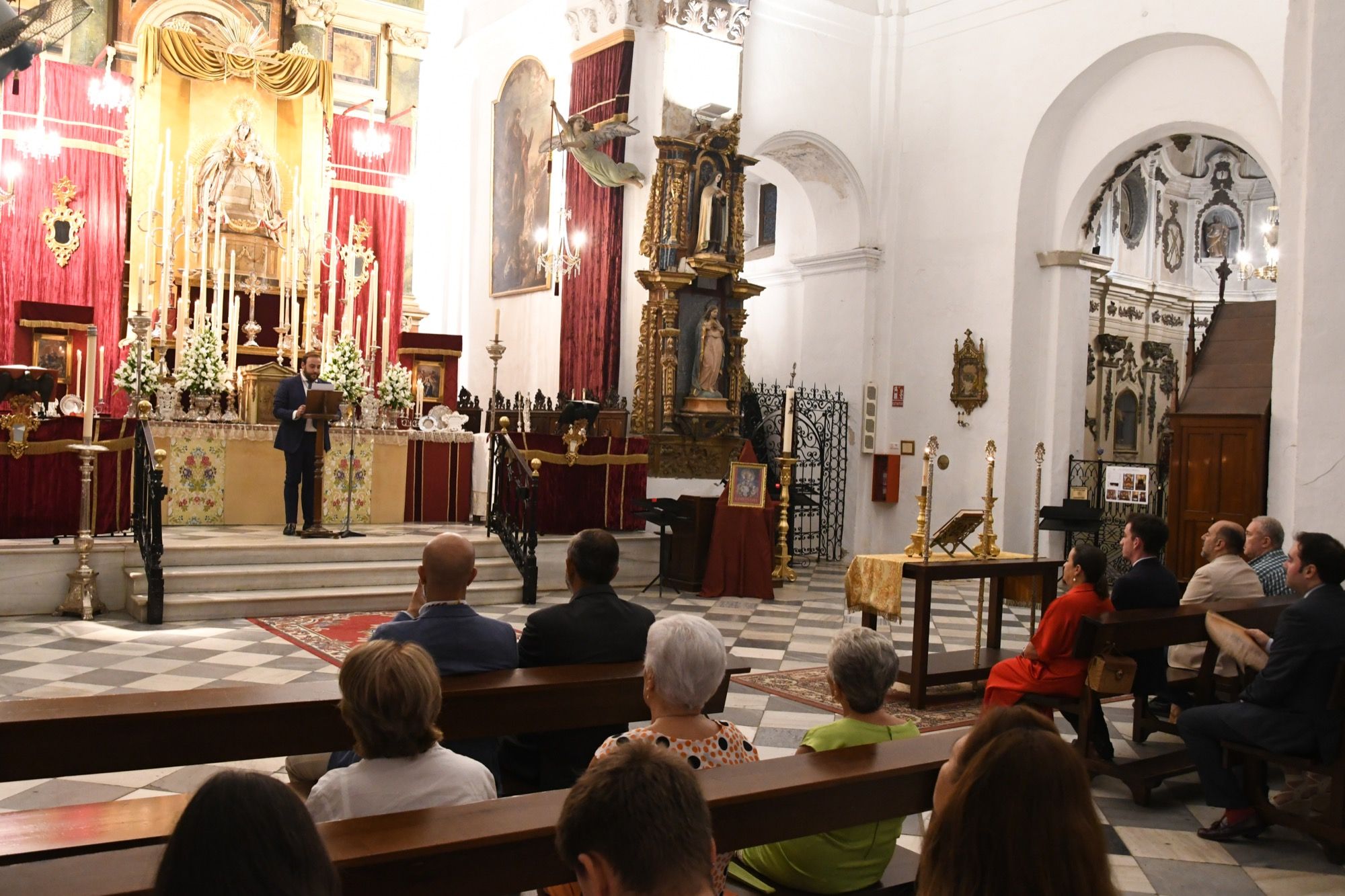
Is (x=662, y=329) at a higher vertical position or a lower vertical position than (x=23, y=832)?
higher

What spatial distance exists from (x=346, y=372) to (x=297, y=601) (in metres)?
3.31

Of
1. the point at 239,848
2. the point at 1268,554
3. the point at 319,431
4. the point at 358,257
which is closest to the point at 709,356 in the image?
the point at 319,431

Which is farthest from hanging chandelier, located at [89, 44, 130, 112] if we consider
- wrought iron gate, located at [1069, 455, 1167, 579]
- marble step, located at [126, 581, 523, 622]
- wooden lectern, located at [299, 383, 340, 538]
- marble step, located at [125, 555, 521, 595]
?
wrought iron gate, located at [1069, 455, 1167, 579]

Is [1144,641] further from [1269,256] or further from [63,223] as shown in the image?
[63,223]

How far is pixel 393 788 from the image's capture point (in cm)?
268

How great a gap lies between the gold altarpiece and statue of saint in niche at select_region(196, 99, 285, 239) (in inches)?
251

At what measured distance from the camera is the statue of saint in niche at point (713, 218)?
13414 millimetres

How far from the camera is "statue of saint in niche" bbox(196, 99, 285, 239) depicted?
53.7ft

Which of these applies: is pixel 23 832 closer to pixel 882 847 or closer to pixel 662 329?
pixel 882 847

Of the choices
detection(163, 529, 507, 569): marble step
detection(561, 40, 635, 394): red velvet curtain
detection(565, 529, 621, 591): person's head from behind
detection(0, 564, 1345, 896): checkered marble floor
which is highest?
detection(561, 40, 635, 394): red velvet curtain

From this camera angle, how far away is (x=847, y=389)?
1583 centimetres

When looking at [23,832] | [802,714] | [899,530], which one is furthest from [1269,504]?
[23,832]

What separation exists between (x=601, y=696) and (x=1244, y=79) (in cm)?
1149

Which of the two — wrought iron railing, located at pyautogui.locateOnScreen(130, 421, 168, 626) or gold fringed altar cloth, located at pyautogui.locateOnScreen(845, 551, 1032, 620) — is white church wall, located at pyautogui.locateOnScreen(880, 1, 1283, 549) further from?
wrought iron railing, located at pyautogui.locateOnScreen(130, 421, 168, 626)
